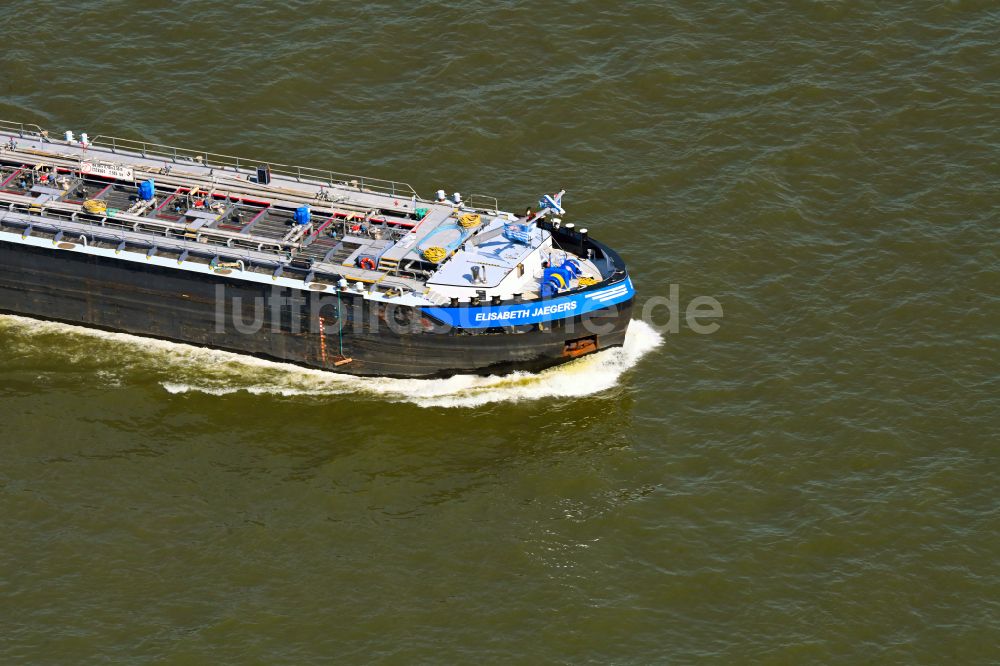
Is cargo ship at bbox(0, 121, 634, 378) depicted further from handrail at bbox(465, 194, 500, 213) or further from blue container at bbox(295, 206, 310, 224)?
handrail at bbox(465, 194, 500, 213)

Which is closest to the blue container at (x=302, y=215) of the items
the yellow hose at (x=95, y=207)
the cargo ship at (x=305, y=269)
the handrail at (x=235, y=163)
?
the cargo ship at (x=305, y=269)

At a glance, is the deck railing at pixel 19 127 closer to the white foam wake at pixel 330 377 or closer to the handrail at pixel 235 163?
the handrail at pixel 235 163

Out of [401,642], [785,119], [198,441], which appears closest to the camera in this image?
[401,642]

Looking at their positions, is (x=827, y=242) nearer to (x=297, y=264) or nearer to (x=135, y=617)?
(x=297, y=264)

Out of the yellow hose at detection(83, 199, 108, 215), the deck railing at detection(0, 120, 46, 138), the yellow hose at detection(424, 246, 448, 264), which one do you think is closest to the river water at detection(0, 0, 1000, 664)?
the deck railing at detection(0, 120, 46, 138)

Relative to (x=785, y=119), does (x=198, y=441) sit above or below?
below

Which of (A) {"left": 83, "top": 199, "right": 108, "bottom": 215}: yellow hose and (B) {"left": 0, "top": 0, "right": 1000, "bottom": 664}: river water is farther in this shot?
(A) {"left": 83, "top": 199, "right": 108, "bottom": 215}: yellow hose

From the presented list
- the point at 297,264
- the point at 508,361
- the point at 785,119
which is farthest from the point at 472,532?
the point at 785,119
